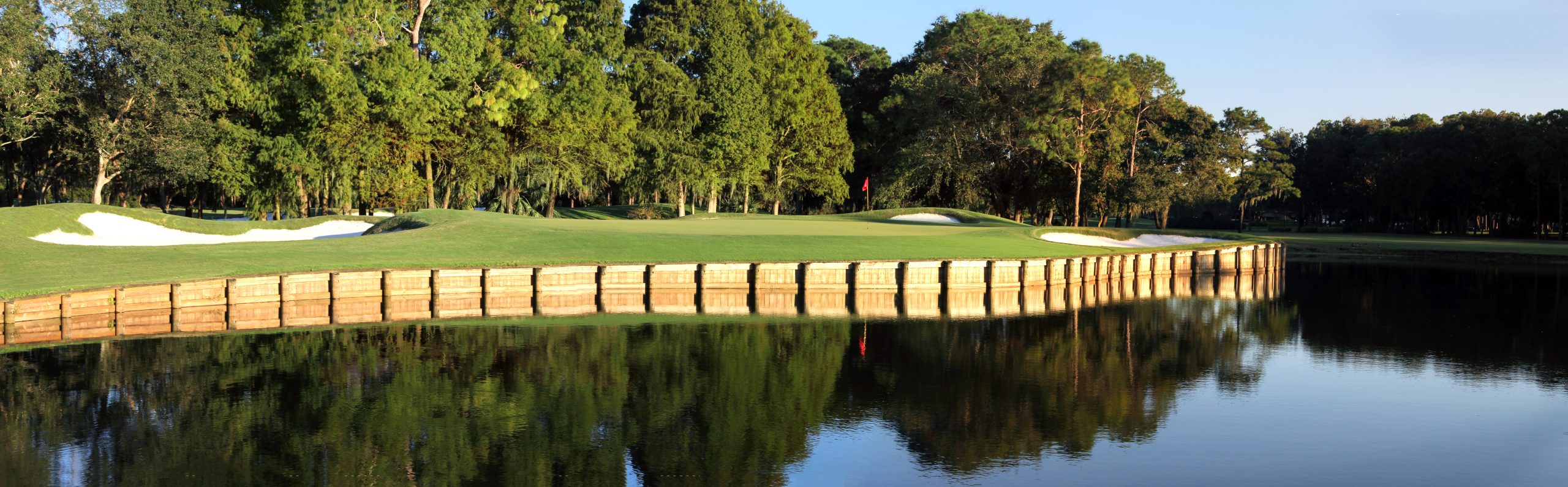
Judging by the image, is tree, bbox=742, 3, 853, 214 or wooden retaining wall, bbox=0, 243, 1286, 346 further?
tree, bbox=742, 3, 853, 214

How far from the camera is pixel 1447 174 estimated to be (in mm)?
81688

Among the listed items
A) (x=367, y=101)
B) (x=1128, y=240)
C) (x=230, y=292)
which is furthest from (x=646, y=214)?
(x=230, y=292)

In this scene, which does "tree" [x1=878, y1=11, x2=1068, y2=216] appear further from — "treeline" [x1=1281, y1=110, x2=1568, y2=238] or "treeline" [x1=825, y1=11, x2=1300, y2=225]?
"treeline" [x1=1281, y1=110, x2=1568, y2=238]

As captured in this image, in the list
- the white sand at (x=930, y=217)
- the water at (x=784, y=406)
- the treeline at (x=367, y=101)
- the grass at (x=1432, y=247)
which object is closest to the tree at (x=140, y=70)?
the treeline at (x=367, y=101)

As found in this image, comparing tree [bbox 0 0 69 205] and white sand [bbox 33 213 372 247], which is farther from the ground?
tree [bbox 0 0 69 205]

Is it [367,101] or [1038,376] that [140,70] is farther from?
[1038,376]

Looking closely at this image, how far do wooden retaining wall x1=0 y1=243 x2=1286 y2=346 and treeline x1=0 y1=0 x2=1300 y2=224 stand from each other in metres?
18.9

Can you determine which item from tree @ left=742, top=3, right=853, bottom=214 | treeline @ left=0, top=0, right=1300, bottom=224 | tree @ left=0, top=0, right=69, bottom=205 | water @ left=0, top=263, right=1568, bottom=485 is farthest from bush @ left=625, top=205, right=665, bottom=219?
water @ left=0, top=263, right=1568, bottom=485

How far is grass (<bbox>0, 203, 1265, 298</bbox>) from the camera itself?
24000 mm

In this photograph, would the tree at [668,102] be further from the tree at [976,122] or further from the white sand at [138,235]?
the white sand at [138,235]

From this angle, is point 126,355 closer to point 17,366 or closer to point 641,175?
point 17,366

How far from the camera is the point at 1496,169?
78.6m

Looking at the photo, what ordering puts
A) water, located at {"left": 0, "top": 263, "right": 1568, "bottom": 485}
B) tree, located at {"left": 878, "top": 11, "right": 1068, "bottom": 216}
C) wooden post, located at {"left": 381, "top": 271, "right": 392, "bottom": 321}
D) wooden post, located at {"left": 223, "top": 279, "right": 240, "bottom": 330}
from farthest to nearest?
1. tree, located at {"left": 878, "top": 11, "right": 1068, "bottom": 216}
2. wooden post, located at {"left": 381, "top": 271, "right": 392, "bottom": 321}
3. wooden post, located at {"left": 223, "top": 279, "right": 240, "bottom": 330}
4. water, located at {"left": 0, "top": 263, "right": 1568, "bottom": 485}

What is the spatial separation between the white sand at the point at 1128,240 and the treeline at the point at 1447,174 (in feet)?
139
